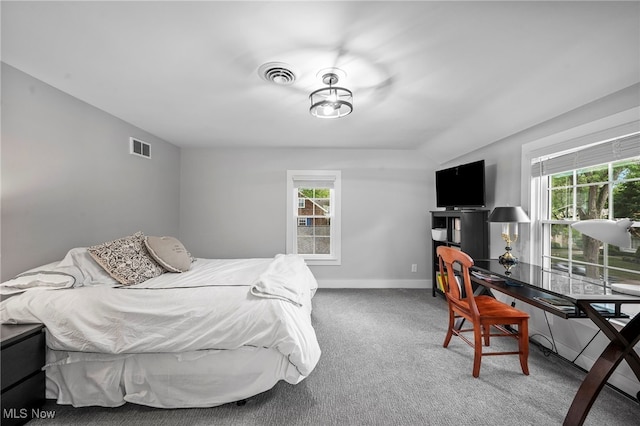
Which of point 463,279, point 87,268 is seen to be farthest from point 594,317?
point 87,268

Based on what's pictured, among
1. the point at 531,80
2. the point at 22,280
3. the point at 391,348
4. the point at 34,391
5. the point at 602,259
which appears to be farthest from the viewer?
the point at 391,348

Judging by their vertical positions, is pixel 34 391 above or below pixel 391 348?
above

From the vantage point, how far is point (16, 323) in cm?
172

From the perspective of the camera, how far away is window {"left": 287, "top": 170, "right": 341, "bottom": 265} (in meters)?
4.52

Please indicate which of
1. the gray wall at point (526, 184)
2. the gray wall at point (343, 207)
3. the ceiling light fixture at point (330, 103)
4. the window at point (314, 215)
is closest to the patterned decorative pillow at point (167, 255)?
the gray wall at point (343, 207)

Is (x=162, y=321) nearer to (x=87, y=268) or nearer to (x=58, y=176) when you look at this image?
(x=87, y=268)

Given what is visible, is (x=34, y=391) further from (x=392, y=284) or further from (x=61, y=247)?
(x=392, y=284)

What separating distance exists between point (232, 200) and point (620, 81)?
177 inches

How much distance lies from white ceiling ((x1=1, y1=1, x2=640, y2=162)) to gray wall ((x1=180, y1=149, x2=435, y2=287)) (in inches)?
60.2

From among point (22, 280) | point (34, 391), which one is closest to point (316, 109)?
point (22, 280)

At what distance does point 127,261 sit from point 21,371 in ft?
2.94

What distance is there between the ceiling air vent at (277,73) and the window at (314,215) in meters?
2.38

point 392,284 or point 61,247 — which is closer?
point 61,247

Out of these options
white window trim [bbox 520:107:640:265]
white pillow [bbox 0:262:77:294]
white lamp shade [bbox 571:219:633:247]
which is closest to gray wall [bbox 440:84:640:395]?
white window trim [bbox 520:107:640:265]
